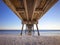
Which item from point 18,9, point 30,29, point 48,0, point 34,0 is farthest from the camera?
point 30,29

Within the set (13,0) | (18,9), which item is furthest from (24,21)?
(13,0)

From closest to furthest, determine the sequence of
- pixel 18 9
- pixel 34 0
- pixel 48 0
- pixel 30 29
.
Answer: pixel 34 0, pixel 48 0, pixel 18 9, pixel 30 29

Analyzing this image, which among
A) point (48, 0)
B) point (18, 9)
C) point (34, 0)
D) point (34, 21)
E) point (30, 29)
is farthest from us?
point (30, 29)

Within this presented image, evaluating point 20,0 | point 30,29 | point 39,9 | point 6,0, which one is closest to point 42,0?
point 20,0

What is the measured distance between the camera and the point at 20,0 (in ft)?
24.1

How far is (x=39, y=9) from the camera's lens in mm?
9836

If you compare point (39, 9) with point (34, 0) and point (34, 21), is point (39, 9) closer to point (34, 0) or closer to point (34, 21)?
point (34, 0)

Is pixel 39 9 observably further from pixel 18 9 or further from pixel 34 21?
pixel 34 21

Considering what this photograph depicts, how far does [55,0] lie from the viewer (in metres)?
6.93

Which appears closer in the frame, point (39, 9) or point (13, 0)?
point (13, 0)

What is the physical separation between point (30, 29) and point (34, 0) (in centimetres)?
1774

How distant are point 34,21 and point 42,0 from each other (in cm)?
945

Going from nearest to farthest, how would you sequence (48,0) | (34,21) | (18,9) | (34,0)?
(34,0)
(48,0)
(18,9)
(34,21)

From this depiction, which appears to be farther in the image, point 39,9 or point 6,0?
point 39,9
